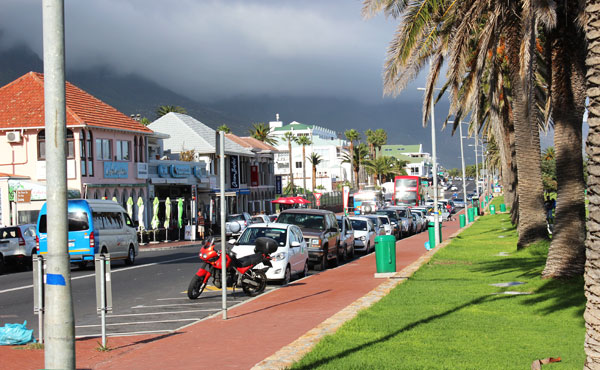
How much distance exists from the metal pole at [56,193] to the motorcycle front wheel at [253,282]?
1194 cm

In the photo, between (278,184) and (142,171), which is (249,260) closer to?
(142,171)

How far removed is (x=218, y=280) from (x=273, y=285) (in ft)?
10.1

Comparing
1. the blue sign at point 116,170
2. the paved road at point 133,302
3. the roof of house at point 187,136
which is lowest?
the paved road at point 133,302

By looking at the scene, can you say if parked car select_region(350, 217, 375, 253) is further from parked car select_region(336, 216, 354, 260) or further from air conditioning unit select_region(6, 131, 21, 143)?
air conditioning unit select_region(6, 131, 21, 143)

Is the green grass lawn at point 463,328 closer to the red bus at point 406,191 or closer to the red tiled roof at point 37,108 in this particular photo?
the red tiled roof at point 37,108

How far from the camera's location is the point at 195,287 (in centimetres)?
1678

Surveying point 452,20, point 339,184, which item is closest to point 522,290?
point 452,20

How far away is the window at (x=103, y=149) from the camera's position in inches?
1889

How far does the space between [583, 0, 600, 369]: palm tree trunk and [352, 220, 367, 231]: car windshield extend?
27318 millimetres

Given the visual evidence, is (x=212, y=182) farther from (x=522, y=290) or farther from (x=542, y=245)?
(x=522, y=290)

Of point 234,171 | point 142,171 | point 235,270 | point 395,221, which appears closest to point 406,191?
point 234,171

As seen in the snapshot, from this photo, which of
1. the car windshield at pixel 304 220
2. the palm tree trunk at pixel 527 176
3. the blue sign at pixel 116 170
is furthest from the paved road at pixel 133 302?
the blue sign at pixel 116 170

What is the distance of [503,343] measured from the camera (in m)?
9.62

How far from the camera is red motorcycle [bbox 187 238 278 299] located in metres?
16.7
